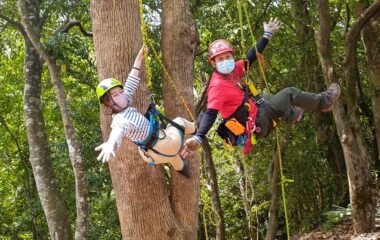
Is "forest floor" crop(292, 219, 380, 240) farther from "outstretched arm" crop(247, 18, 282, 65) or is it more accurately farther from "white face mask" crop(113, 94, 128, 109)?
"white face mask" crop(113, 94, 128, 109)

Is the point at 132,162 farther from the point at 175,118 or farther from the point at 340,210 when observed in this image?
the point at 340,210

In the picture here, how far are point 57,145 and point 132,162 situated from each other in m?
5.20

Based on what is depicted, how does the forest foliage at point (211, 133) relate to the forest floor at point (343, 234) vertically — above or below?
above

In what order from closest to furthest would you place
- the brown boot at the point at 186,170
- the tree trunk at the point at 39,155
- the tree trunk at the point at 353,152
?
1. the brown boot at the point at 186,170
2. the tree trunk at the point at 353,152
3. the tree trunk at the point at 39,155

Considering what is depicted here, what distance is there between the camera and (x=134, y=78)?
4.19 meters

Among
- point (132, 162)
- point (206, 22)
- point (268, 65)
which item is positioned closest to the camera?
point (132, 162)

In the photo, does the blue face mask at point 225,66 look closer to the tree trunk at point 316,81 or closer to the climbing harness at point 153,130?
the climbing harness at point 153,130

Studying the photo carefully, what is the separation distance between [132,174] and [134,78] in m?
0.85

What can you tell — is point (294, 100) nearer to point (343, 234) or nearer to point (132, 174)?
point (132, 174)

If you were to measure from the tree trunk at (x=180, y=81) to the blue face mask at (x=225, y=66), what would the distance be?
2.33 ft

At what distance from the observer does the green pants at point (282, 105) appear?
166 inches

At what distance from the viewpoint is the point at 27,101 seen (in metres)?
8.22

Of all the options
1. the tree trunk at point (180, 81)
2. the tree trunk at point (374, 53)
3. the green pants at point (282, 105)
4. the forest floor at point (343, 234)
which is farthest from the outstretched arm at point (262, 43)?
the tree trunk at point (374, 53)

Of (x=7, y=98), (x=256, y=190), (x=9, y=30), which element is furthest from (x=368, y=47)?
(x=7, y=98)
